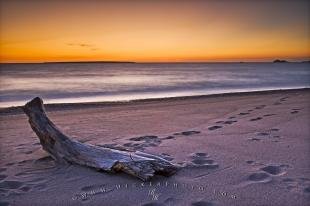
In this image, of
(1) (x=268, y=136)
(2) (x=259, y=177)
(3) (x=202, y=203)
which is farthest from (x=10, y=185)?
(1) (x=268, y=136)

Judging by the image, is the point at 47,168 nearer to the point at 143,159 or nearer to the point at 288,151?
the point at 143,159

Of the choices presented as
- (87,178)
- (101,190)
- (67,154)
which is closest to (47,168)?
(67,154)

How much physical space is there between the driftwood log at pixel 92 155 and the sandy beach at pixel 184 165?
111 millimetres

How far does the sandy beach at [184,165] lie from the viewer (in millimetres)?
3840

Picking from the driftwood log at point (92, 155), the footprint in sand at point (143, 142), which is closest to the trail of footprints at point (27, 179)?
the driftwood log at point (92, 155)

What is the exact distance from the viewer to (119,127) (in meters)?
7.96

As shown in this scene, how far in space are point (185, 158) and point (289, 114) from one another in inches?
185

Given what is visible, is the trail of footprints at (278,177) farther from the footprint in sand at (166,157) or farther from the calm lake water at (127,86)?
the calm lake water at (127,86)

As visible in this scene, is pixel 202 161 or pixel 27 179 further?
pixel 202 161

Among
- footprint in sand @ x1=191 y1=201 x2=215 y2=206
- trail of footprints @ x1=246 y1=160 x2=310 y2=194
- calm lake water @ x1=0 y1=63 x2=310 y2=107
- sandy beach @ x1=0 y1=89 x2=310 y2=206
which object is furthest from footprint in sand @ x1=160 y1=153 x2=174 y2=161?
calm lake water @ x1=0 y1=63 x2=310 y2=107

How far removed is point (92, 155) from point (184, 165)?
1277mm

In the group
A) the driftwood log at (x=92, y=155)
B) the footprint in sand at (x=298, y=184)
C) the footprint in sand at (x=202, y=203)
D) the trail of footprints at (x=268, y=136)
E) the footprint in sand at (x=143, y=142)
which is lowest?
the footprint in sand at (x=298, y=184)

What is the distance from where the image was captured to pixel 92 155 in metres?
4.89

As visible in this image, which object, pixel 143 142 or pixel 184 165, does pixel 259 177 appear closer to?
pixel 184 165
